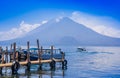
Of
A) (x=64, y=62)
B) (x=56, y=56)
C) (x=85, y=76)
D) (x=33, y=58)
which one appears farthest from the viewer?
(x=56, y=56)

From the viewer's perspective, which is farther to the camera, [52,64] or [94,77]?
[52,64]

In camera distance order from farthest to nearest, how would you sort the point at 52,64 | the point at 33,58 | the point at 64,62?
1. the point at 33,58
2. the point at 64,62
3. the point at 52,64

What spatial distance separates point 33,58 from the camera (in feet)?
186

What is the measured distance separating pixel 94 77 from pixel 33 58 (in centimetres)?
1817

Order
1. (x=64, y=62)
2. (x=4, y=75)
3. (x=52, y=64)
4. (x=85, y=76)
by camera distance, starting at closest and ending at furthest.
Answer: (x=4, y=75) < (x=85, y=76) < (x=52, y=64) < (x=64, y=62)

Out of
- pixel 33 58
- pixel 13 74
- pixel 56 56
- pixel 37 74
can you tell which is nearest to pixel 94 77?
pixel 37 74

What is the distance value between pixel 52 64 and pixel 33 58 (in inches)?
384

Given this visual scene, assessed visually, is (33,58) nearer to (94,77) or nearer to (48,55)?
(48,55)

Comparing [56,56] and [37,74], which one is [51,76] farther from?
[56,56]

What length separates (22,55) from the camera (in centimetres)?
5866

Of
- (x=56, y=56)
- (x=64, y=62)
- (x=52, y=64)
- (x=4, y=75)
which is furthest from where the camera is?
(x=56, y=56)

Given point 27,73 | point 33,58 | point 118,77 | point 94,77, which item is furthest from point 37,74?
point 33,58

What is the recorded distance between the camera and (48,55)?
196 feet

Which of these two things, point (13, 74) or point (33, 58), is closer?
point (13, 74)
